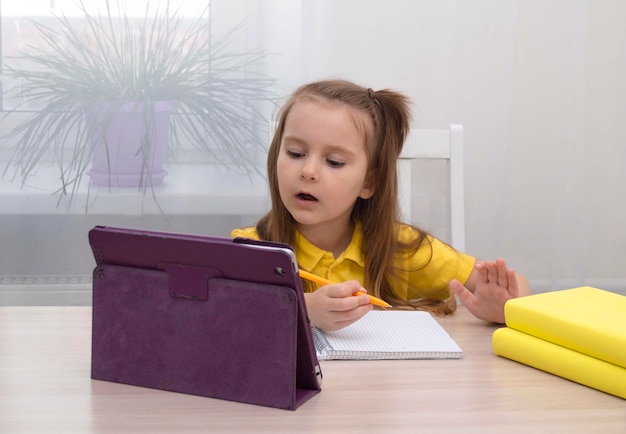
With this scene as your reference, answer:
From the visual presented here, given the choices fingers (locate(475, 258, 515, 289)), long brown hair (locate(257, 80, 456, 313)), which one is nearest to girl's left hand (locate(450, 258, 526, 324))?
fingers (locate(475, 258, 515, 289))

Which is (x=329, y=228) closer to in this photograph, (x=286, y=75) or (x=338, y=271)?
(x=338, y=271)

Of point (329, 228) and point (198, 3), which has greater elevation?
Answer: point (198, 3)

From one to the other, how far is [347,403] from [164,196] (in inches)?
53.6

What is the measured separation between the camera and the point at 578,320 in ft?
3.59

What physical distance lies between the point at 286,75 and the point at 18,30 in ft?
2.13

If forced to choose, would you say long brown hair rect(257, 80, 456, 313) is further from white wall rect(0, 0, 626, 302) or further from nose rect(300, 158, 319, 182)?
white wall rect(0, 0, 626, 302)

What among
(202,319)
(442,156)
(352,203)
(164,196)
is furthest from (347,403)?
(164,196)

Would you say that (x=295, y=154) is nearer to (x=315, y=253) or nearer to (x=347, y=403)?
(x=315, y=253)

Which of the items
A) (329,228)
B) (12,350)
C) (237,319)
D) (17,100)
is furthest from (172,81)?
(237,319)

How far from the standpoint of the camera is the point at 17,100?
7.30 feet

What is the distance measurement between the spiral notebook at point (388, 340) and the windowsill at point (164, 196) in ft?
3.30

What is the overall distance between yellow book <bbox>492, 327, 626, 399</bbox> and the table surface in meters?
0.01

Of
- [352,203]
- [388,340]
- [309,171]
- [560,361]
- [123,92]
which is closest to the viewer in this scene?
[560,361]

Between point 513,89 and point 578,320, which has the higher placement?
point 513,89
